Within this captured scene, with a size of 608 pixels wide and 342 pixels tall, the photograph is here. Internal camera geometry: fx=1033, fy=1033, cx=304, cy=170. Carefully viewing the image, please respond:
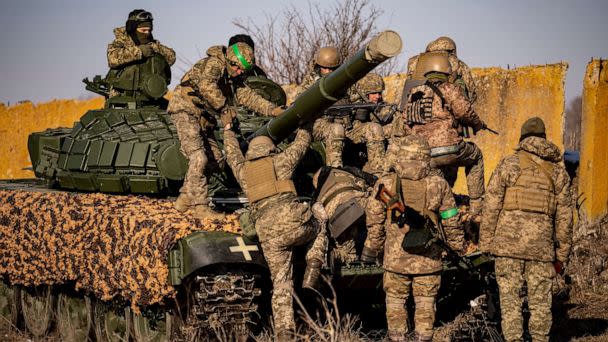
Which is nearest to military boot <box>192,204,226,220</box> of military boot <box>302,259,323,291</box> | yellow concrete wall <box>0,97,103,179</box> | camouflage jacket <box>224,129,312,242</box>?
camouflage jacket <box>224,129,312,242</box>

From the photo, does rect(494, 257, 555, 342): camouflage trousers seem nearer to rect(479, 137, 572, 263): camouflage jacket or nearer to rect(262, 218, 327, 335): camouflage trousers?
rect(479, 137, 572, 263): camouflage jacket

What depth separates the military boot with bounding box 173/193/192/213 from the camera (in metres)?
9.49

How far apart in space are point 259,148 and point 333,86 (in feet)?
3.08

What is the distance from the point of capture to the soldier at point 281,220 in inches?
337

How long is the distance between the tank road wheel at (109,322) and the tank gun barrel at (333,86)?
244 centimetres

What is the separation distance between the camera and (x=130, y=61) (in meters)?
11.9

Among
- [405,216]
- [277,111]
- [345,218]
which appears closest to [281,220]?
[345,218]

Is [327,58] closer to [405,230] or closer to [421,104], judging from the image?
[421,104]

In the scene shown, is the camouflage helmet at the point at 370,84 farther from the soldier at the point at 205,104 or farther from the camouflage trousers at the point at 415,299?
the camouflage trousers at the point at 415,299

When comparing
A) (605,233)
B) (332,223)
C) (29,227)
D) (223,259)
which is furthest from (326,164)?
(605,233)

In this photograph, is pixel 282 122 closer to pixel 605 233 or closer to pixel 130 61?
pixel 130 61

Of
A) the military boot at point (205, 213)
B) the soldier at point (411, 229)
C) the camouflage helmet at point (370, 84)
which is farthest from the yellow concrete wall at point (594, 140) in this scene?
the military boot at point (205, 213)

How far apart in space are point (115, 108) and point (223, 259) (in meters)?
3.70

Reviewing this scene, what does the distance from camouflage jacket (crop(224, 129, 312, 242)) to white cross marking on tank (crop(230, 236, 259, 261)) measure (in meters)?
0.15
